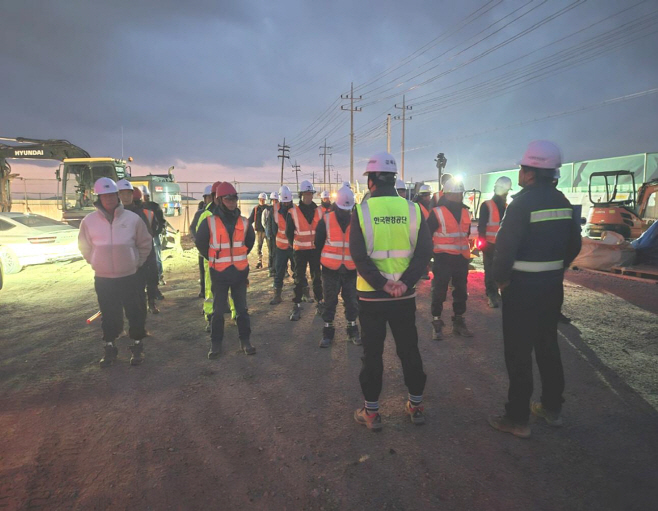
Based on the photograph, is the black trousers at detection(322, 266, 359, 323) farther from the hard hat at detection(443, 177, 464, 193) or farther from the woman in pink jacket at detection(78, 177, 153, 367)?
the woman in pink jacket at detection(78, 177, 153, 367)

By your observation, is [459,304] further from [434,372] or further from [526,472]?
[526,472]

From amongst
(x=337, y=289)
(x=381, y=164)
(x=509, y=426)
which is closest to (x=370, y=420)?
(x=509, y=426)

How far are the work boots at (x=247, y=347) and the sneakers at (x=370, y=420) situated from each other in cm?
195

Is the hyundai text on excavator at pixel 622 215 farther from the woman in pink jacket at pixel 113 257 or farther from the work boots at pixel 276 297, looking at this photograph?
the woman in pink jacket at pixel 113 257

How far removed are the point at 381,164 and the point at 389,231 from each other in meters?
0.54

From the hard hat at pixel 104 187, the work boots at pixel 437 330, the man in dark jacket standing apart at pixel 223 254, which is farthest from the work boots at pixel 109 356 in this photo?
the work boots at pixel 437 330

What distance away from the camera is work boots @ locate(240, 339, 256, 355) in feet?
15.3

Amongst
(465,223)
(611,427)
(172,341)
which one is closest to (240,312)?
(172,341)

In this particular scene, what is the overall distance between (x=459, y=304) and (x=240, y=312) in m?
3.01

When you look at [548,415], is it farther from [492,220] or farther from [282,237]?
[282,237]

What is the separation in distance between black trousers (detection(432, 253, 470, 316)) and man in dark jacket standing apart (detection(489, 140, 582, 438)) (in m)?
2.04

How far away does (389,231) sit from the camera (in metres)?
2.88

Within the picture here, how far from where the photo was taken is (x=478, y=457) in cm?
A: 270

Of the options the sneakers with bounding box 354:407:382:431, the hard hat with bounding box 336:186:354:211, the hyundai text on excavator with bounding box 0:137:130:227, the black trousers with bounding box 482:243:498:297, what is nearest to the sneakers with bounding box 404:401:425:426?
the sneakers with bounding box 354:407:382:431
